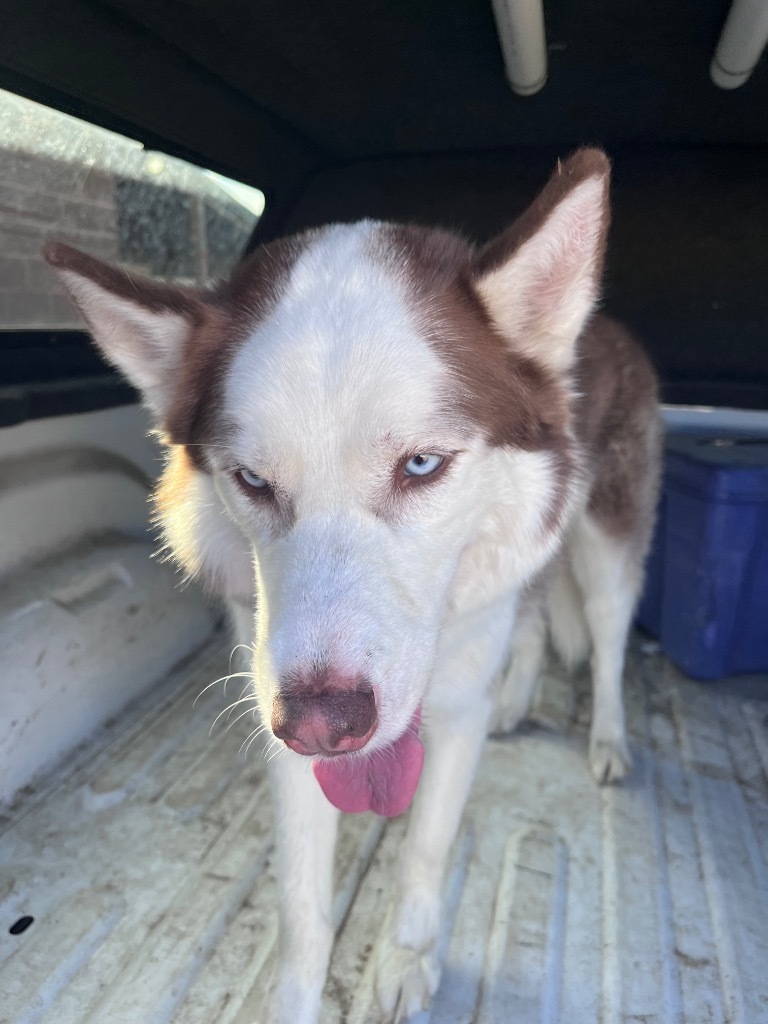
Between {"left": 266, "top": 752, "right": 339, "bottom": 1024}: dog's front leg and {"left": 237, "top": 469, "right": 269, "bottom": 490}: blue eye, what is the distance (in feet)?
1.82

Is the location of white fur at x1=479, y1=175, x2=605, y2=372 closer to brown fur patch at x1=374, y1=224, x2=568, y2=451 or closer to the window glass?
brown fur patch at x1=374, y1=224, x2=568, y2=451

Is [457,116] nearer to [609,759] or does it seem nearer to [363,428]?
[363,428]

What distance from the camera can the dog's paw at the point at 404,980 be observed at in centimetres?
150

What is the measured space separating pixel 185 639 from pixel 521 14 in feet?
6.94

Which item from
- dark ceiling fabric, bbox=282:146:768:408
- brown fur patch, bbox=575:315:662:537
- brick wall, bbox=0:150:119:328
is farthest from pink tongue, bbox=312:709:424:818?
dark ceiling fabric, bbox=282:146:768:408

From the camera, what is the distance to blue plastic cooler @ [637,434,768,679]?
2541mm

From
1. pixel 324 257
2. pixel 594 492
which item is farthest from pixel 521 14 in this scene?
pixel 594 492

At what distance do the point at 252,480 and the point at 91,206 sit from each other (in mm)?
1444

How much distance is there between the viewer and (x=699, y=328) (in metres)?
2.92

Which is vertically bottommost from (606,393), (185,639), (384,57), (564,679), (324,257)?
(564,679)

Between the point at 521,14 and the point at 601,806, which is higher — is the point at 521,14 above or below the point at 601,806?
above

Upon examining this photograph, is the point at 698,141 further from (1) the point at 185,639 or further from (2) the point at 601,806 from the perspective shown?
(1) the point at 185,639

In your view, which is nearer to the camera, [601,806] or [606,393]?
[601,806]

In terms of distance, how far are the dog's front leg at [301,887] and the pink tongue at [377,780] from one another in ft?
0.47
